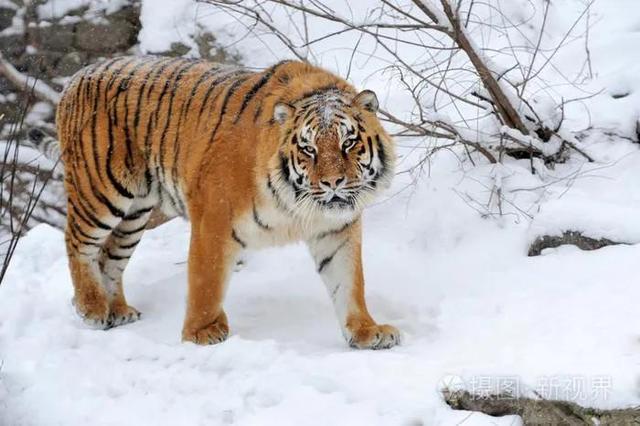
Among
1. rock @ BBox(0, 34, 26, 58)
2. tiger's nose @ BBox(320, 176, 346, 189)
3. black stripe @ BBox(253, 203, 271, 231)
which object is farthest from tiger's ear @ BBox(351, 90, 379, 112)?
rock @ BBox(0, 34, 26, 58)

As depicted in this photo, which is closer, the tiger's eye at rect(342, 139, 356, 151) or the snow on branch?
the tiger's eye at rect(342, 139, 356, 151)

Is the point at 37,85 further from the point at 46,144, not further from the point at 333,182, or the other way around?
the point at 333,182

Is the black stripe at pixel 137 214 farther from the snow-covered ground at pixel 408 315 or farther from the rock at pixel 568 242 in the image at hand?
the rock at pixel 568 242

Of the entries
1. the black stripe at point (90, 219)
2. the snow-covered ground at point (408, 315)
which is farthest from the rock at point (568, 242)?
the black stripe at point (90, 219)

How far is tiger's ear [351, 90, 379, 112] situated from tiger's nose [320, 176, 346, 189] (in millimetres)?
422

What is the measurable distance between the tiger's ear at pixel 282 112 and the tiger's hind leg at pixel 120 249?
1.47 m

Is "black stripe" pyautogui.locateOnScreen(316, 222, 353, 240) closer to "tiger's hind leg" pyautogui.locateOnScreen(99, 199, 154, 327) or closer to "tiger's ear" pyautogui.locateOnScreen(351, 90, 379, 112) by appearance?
"tiger's ear" pyautogui.locateOnScreen(351, 90, 379, 112)

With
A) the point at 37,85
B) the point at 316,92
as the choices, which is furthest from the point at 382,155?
the point at 37,85

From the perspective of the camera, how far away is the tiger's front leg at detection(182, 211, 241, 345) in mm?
4355

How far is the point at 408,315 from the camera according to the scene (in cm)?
475

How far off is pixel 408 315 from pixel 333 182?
1.12 metres

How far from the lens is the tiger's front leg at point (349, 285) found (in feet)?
14.1

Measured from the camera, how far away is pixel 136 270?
6.03 metres

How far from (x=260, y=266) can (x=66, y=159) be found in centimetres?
137
